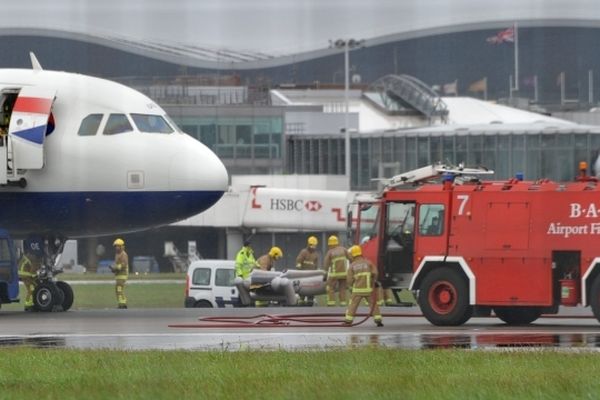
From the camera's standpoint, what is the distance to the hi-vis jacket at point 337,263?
117ft

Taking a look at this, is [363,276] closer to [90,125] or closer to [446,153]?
[90,125]

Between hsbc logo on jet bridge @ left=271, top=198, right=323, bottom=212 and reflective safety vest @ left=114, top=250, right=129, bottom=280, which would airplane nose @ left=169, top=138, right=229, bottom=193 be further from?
hsbc logo on jet bridge @ left=271, top=198, right=323, bottom=212

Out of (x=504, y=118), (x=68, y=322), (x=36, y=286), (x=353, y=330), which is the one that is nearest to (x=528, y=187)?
(x=353, y=330)

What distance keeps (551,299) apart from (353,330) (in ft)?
10.6

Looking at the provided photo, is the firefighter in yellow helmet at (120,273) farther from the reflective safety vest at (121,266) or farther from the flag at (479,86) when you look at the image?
the flag at (479,86)

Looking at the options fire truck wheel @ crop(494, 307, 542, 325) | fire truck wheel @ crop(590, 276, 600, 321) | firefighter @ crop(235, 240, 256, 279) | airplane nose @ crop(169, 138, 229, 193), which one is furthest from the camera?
firefighter @ crop(235, 240, 256, 279)

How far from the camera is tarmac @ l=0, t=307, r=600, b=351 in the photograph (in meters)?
21.2

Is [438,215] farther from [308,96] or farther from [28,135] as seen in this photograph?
[308,96]

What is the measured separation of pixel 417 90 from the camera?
268 ft

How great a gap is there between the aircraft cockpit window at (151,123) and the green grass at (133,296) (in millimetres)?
7997

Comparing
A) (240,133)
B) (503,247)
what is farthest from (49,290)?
(240,133)

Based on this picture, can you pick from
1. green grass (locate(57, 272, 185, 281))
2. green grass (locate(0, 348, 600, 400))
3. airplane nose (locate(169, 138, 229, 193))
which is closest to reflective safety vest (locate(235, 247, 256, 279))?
airplane nose (locate(169, 138, 229, 193))

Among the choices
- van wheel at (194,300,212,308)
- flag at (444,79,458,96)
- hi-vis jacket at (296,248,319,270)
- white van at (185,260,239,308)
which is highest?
flag at (444,79,458,96)

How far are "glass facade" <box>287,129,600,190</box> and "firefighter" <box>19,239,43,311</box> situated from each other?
72.2ft
